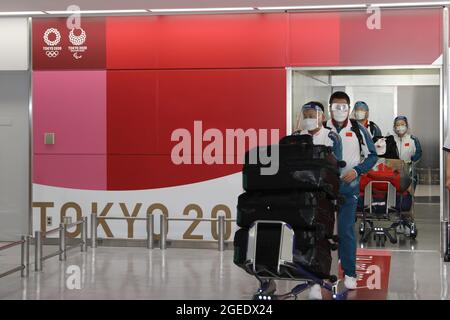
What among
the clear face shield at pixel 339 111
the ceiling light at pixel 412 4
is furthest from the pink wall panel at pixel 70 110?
the clear face shield at pixel 339 111

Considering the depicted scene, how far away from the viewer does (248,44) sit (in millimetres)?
9602

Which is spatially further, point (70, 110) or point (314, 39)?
point (70, 110)

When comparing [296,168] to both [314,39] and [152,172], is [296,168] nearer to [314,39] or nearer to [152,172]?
[314,39]

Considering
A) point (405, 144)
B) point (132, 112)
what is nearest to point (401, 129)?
point (405, 144)

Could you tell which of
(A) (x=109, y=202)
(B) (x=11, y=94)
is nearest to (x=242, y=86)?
(A) (x=109, y=202)

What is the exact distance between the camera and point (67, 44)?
32.6 ft

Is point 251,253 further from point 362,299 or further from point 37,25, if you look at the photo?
point 37,25

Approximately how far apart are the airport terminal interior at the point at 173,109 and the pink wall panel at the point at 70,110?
0.02 m

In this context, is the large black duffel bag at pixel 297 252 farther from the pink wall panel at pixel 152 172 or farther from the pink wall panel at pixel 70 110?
the pink wall panel at pixel 70 110

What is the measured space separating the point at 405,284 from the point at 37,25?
5712 millimetres

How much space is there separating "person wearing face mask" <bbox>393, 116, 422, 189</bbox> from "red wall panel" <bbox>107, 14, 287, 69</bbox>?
2.09 m

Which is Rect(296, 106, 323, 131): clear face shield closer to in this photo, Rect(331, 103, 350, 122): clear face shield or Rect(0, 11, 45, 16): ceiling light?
Rect(331, 103, 350, 122): clear face shield

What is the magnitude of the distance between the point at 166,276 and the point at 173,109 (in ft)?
9.20

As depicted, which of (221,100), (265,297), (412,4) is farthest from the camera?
(221,100)
